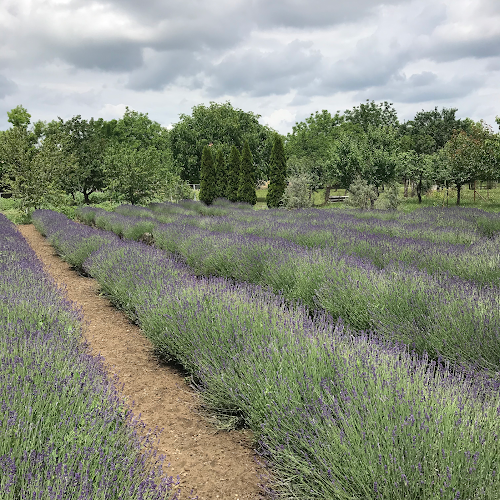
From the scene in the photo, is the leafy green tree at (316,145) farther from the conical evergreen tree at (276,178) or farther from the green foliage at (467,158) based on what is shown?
the green foliage at (467,158)

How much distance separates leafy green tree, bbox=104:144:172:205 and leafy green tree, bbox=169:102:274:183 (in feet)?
43.7

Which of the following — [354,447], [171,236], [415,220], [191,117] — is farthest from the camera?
[191,117]

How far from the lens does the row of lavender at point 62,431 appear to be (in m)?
1.54

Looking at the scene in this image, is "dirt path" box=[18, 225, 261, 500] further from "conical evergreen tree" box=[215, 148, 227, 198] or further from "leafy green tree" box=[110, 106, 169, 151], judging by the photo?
"leafy green tree" box=[110, 106, 169, 151]

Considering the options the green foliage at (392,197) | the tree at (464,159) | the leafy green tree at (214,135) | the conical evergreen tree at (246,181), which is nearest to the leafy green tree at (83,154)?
the leafy green tree at (214,135)

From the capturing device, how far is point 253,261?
6.07 m

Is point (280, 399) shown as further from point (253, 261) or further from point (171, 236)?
point (171, 236)

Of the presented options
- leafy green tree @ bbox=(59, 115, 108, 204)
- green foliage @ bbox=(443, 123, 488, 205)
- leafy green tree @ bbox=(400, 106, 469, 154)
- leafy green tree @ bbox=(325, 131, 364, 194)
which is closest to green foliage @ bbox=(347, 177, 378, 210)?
leafy green tree @ bbox=(325, 131, 364, 194)

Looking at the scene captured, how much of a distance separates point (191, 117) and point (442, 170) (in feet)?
68.9

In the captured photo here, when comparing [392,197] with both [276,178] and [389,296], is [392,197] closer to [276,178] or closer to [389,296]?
[276,178]

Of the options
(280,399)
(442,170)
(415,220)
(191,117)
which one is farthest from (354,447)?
(191,117)

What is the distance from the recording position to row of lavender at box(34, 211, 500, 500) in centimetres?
174

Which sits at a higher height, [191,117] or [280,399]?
[191,117]

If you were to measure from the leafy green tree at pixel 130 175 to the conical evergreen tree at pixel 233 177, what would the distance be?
20.4 feet
